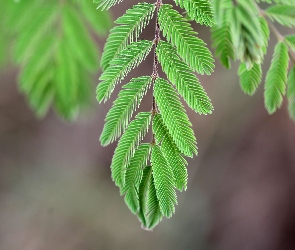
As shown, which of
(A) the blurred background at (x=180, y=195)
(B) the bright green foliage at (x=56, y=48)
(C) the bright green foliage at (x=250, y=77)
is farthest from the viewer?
(A) the blurred background at (x=180, y=195)

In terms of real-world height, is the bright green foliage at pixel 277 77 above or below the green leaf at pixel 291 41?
below

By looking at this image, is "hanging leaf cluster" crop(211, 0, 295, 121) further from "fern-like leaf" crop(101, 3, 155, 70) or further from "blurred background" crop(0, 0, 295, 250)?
"blurred background" crop(0, 0, 295, 250)

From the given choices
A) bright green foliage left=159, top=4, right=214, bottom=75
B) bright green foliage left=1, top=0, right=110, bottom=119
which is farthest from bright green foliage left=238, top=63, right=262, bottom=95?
bright green foliage left=1, top=0, right=110, bottom=119

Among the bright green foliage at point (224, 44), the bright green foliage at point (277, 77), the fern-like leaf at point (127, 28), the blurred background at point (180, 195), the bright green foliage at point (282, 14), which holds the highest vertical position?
the fern-like leaf at point (127, 28)

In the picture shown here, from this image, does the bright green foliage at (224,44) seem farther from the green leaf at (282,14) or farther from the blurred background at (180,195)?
the blurred background at (180,195)

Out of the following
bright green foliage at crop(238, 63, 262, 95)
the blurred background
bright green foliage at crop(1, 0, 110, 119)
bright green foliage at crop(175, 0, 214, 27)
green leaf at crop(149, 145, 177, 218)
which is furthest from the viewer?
the blurred background

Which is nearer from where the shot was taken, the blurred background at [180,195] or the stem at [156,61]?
the stem at [156,61]

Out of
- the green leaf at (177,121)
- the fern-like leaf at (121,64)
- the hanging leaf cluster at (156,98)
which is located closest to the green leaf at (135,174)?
the hanging leaf cluster at (156,98)

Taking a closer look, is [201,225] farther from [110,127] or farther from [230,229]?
[110,127]

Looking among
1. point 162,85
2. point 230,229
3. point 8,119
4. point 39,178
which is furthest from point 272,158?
point 162,85

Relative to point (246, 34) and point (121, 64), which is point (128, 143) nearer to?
point (121, 64)
